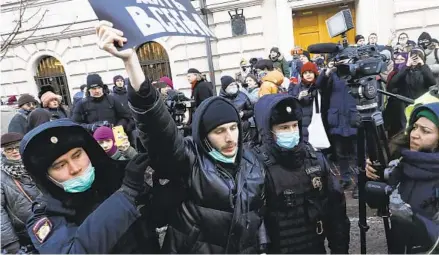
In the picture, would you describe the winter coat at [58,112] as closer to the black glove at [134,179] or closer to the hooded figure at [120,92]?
the hooded figure at [120,92]

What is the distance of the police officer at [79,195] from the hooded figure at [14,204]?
1454mm

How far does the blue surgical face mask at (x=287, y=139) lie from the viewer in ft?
7.90

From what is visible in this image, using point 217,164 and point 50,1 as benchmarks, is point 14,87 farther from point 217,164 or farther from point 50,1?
point 217,164

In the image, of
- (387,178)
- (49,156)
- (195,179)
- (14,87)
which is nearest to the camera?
(49,156)

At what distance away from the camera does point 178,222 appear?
187 centimetres

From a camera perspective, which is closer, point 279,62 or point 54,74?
point 279,62

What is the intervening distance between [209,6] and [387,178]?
10430 millimetres

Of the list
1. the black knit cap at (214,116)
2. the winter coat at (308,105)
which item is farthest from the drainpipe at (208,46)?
the black knit cap at (214,116)

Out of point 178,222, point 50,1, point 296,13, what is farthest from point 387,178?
point 50,1

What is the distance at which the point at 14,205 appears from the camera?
10.2 feet

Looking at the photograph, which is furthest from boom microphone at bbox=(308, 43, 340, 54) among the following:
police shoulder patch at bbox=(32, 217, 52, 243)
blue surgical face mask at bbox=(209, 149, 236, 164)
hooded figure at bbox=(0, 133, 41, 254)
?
hooded figure at bbox=(0, 133, 41, 254)

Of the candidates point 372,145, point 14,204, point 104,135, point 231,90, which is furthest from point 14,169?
point 231,90

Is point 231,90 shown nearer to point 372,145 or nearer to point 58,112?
point 58,112

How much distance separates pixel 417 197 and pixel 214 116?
115cm
